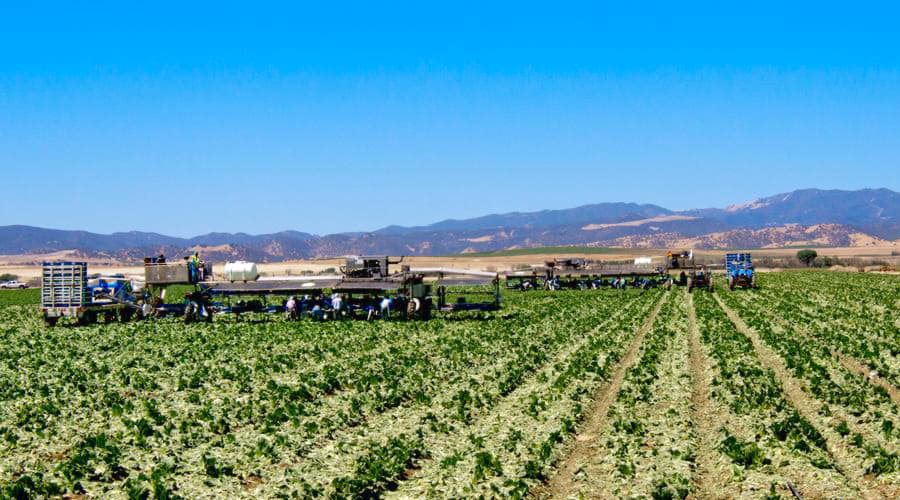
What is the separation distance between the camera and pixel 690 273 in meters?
65.4

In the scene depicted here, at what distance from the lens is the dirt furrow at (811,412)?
11.9m

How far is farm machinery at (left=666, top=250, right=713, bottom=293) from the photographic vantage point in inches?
2464

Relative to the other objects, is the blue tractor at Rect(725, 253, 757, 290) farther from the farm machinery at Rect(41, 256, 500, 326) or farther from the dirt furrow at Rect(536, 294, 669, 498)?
the dirt furrow at Rect(536, 294, 669, 498)

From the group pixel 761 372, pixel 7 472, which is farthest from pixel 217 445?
pixel 761 372

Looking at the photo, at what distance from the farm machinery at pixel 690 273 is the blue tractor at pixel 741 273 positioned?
154cm

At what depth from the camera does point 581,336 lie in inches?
1206

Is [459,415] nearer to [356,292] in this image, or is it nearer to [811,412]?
[811,412]

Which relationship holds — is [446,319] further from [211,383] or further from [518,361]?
[211,383]

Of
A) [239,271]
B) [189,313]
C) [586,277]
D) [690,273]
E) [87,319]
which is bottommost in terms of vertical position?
[87,319]

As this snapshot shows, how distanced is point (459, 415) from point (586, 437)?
105 inches

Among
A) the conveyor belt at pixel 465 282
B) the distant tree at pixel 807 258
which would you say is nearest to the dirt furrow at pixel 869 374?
the conveyor belt at pixel 465 282

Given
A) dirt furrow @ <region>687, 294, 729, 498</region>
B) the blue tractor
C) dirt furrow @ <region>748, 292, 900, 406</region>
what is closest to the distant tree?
the blue tractor

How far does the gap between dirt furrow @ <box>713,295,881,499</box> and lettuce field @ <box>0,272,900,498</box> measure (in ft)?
0.18

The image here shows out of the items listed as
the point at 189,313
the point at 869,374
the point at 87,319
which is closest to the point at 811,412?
the point at 869,374
